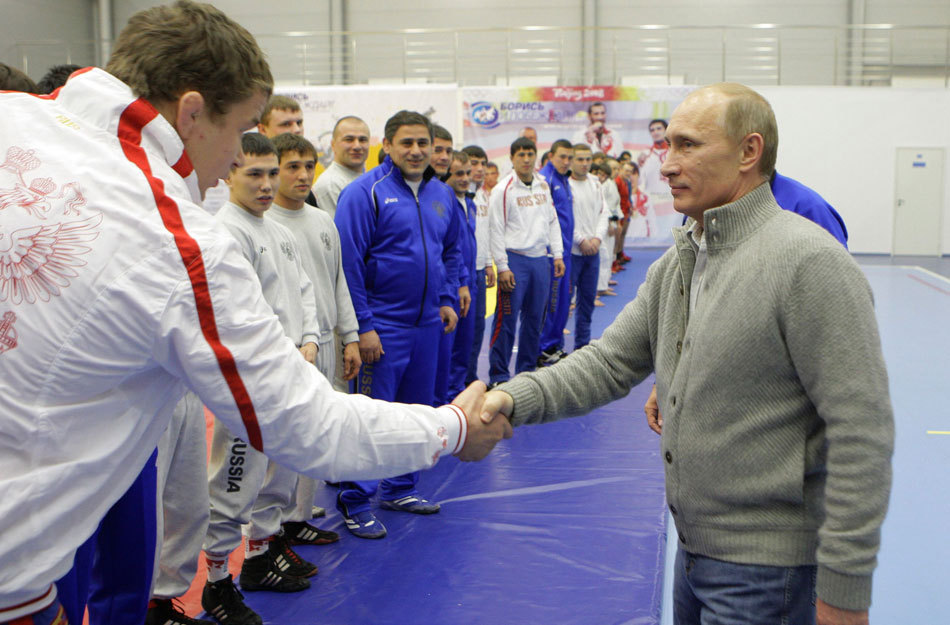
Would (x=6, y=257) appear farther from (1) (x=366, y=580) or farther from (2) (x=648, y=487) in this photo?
(2) (x=648, y=487)

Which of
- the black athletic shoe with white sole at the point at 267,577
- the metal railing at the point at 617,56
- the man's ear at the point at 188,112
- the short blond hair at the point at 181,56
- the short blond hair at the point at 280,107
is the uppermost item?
the metal railing at the point at 617,56

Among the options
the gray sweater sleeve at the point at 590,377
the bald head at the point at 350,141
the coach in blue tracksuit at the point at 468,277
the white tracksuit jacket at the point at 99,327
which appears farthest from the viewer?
the coach in blue tracksuit at the point at 468,277

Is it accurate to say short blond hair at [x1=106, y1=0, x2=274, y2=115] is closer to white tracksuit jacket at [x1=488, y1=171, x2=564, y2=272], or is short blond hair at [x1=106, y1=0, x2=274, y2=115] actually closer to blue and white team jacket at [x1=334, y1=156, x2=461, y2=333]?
blue and white team jacket at [x1=334, y1=156, x2=461, y2=333]

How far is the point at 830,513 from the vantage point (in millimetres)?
1642

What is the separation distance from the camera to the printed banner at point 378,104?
15188mm

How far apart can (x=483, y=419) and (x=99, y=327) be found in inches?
A: 41.4

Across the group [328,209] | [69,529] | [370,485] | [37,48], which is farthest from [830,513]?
[37,48]

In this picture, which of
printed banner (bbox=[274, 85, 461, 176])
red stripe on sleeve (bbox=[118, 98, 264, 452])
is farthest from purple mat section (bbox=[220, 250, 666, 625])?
printed banner (bbox=[274, 85, 461, 176])

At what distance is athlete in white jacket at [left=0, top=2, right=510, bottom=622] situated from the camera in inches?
53.3

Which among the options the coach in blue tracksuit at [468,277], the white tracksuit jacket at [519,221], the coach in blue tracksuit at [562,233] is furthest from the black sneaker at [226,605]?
the coach in blue tracksuit at [562,233]

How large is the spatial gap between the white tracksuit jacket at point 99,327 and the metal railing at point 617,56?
1526 cm

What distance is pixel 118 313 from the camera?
136 cm

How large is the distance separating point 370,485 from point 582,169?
17.9 feet

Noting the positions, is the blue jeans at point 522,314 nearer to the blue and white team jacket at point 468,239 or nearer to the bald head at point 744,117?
the blue and white team jacket at point 468,239
